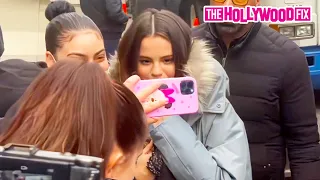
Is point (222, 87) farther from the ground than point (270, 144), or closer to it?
farther from the ground

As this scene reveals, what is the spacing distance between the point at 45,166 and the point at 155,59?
1.09 meters

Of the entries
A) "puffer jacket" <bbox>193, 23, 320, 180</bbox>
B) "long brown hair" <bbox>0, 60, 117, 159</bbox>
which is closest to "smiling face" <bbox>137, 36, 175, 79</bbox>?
"puffer jacket" <bbox>193, 23, 320, 180</bbox>

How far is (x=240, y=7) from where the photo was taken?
2.63 m

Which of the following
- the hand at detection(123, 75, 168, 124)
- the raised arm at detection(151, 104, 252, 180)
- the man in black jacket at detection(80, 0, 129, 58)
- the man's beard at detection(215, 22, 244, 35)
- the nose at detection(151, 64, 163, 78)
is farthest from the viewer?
the man in black jacket at detection(80, 0, 129, 58)

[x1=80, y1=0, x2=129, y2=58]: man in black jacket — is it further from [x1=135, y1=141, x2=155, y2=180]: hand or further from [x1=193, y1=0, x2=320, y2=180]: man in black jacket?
[x1=135, y1=141, x2=155, y2=180]: hand

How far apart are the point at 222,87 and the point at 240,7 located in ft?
2.48

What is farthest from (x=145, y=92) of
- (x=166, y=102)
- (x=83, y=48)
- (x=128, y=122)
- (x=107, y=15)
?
(x=107, y=15)

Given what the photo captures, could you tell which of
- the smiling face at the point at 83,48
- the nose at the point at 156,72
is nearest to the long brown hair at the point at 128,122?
the nose at the point at 156,72

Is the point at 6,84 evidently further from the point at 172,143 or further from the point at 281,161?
the point at 281,161

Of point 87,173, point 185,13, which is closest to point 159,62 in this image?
point 87,173

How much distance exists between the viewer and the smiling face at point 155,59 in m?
1.92

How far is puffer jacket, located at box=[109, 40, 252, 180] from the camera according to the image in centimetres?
175

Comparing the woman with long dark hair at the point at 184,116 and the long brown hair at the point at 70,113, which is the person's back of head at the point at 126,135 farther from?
the woman with long dark hair at the point at 184,116

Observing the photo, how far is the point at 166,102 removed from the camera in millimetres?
1585
